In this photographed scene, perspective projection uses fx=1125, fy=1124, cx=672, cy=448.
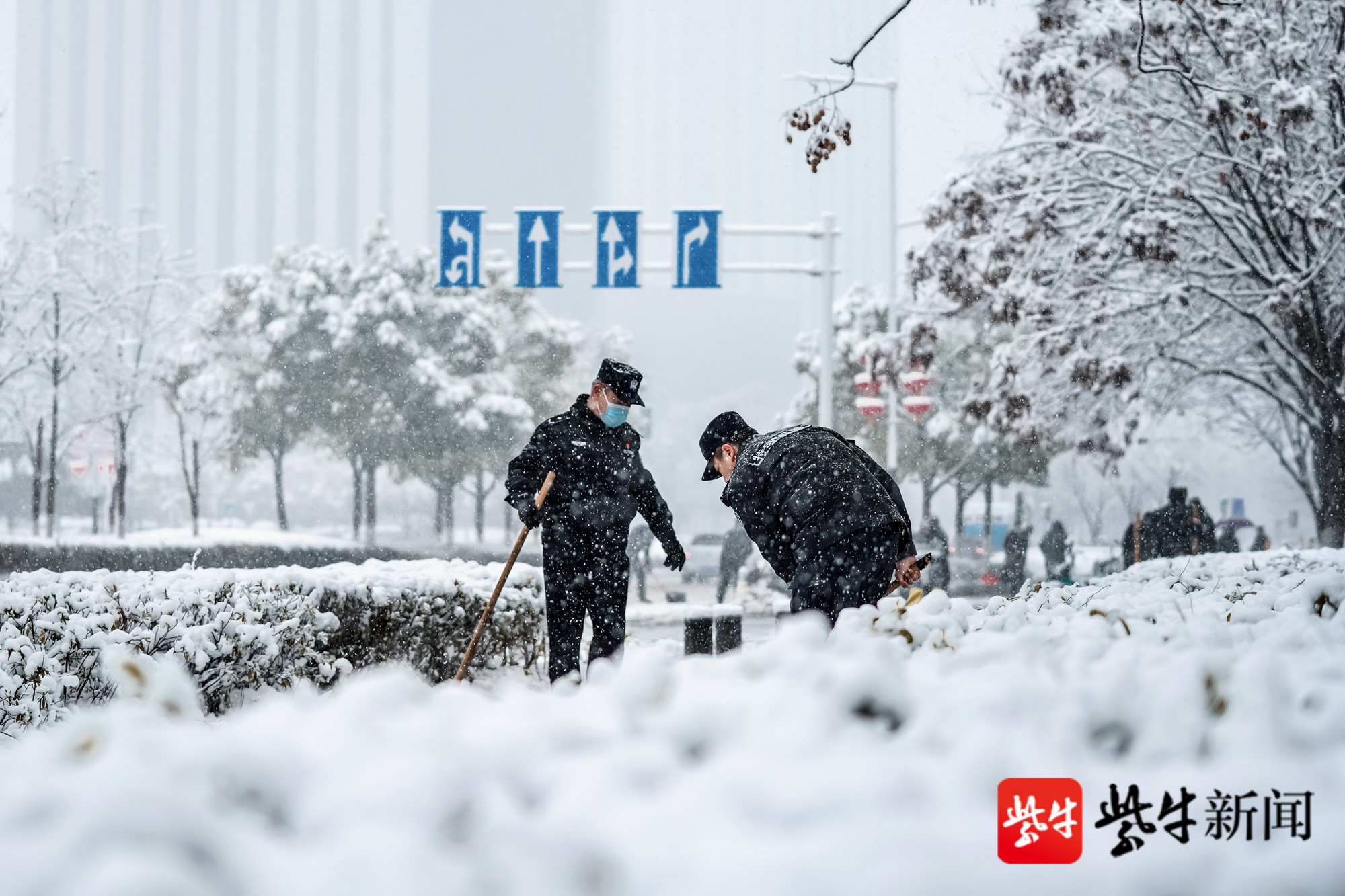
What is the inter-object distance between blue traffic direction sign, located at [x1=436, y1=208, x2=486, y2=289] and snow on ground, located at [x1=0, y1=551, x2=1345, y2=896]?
13.4m

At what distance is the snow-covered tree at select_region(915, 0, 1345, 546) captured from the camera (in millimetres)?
10164

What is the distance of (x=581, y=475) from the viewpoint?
527 cm

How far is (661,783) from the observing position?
126cm

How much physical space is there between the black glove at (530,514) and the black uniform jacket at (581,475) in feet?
0.34

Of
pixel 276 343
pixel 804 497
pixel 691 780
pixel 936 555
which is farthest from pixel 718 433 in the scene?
pixel 276 343

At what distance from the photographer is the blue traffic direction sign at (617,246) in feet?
47.6

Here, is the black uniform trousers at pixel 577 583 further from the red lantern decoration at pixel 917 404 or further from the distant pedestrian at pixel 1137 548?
the red lantern decoration at pixel 917 404

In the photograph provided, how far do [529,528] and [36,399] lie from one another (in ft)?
86.4

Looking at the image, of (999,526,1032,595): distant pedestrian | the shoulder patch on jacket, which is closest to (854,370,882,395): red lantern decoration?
(999,526,1032,595): distant pedestrian

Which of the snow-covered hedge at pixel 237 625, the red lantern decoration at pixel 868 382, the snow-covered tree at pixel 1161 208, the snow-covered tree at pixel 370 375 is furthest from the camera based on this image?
the snow-covered tree at pixel 370 375

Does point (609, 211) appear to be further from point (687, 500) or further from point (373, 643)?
point (687, 500)

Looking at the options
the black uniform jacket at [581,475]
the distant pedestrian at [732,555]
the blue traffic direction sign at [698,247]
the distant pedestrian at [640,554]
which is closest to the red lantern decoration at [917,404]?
the distant pedestrian at [732,555]

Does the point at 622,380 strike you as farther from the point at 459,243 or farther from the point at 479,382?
the point at 479,382

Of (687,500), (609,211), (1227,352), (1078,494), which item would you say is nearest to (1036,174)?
(1227,352)
